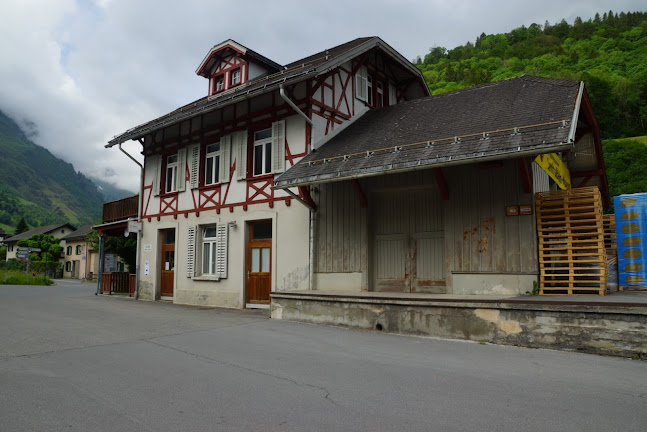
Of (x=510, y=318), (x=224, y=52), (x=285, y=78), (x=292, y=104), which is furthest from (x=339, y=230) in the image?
(x=224, y=52)

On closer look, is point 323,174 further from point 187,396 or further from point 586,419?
point 586,419

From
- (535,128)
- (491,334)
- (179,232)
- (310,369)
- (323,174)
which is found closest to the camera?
(310,369)

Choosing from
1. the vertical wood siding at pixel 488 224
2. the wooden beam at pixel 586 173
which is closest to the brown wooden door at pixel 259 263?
the vertical wood siding at pixel 488 224

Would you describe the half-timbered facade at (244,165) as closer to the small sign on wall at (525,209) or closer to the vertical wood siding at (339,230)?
the vertical wood siding at (339,230)

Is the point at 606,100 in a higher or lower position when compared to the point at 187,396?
higher

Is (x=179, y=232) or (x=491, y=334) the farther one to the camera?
(x=179, y=232)

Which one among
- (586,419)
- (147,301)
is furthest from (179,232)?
(586,419)

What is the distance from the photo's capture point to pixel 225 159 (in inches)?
594

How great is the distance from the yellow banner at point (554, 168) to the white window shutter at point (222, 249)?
9106 millimetres

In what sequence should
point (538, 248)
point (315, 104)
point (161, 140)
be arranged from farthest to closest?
point (161, 140) → point (315, 104) → point (538, 248)

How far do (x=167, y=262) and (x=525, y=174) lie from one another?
42.4ft

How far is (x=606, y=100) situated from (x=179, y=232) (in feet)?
199

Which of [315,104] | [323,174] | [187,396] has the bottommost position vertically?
[187,396]

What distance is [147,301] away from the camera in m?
17.1
